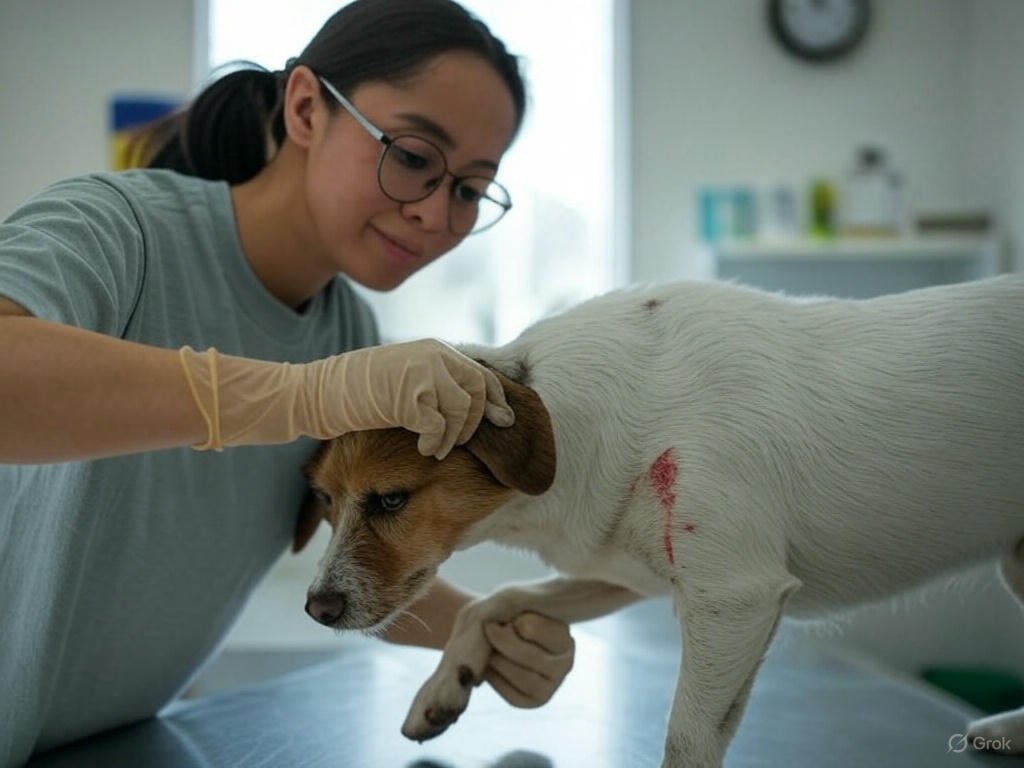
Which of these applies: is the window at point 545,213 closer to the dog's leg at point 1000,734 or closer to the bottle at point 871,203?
the bottle at point 871,203

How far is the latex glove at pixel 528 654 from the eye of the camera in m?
1.33

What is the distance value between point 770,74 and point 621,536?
3183 millimetres

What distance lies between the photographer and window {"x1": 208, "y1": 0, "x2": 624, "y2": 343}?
12.5ft

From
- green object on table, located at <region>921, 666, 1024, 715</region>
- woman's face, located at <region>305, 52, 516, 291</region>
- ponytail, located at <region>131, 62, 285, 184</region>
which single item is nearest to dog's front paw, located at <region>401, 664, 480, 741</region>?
woman's face, located at <region>305, 52, 516, 291</region>

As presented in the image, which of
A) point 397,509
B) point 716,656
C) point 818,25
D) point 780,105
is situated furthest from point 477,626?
point 818,25

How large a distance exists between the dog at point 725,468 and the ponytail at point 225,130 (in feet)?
1.92

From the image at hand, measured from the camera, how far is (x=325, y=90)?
1.29m

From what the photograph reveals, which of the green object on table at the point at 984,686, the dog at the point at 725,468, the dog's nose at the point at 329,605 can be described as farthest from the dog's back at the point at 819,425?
the green object on table at the point at 984,686

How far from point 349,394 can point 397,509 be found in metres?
0.18

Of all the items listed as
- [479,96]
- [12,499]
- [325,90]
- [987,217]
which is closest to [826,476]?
[479,96]

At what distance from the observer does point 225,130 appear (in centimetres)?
155

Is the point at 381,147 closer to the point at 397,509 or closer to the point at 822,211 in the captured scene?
the point at 397,509

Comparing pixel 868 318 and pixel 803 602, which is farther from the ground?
pixel 868 318

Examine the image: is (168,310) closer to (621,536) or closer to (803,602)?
(621,536)
